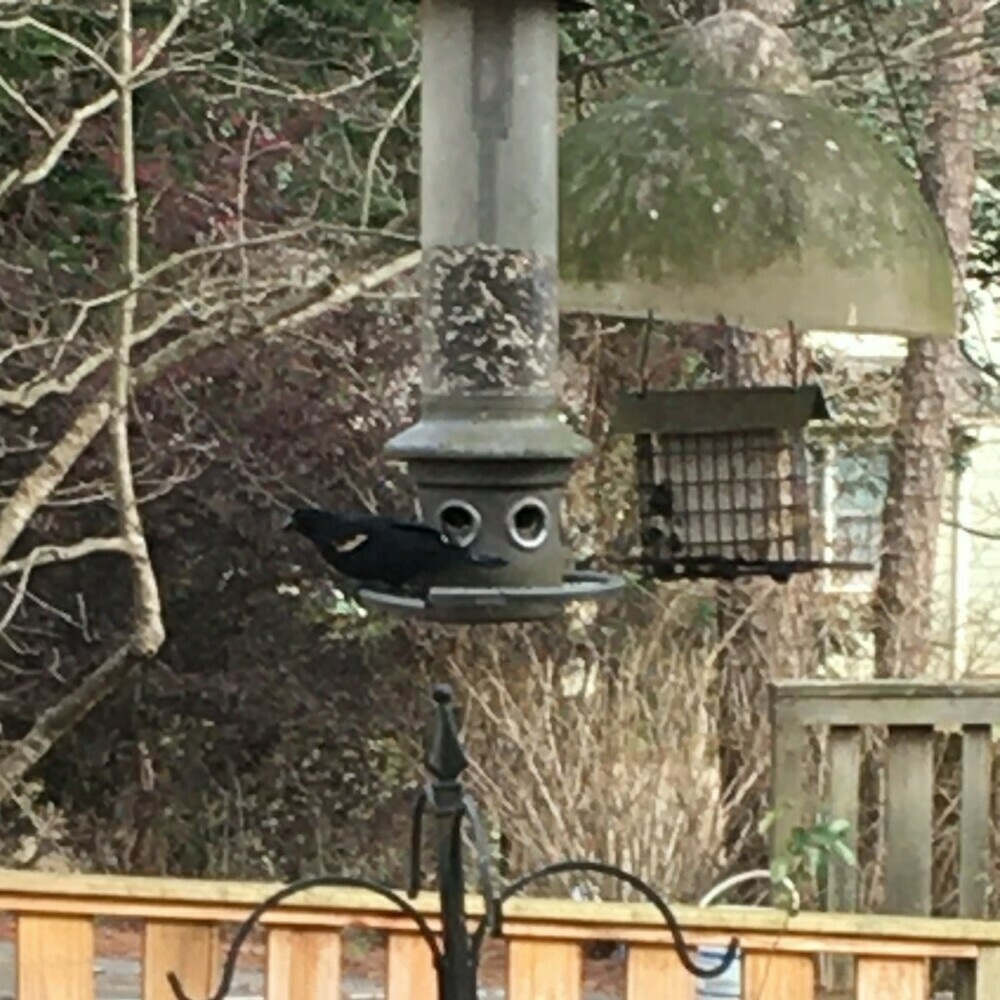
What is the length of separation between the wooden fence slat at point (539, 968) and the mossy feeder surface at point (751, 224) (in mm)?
1076

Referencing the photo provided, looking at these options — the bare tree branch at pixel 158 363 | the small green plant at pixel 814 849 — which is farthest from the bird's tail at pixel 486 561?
the bare tree branch at pixel 158 363

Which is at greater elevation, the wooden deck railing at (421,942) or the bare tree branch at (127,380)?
the bare tree branch at (127,380)

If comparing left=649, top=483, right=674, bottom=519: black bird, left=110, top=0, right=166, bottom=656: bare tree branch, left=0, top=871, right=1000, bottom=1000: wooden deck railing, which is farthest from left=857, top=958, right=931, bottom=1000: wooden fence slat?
left=110, top=0, right=166, bottom=656: bare tree branch

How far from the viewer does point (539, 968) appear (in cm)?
242

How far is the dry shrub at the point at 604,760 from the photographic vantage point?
206 inches

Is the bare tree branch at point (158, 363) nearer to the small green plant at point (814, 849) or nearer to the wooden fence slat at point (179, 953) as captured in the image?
the small green plant at point (814, 849)

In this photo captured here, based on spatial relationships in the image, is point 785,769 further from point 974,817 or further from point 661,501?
point 661,501

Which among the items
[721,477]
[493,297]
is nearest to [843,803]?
[721,477]

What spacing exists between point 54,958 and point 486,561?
72cm

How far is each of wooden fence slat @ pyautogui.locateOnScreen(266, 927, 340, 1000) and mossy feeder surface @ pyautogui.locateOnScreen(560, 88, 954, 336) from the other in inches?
44.9

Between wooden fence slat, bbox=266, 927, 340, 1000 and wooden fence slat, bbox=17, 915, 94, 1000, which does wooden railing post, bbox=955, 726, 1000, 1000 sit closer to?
wooden fence slat, bbox=266, 927, 340, 1000

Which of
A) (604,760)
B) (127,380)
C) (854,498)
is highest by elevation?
(127,380)

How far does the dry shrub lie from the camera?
524 cm

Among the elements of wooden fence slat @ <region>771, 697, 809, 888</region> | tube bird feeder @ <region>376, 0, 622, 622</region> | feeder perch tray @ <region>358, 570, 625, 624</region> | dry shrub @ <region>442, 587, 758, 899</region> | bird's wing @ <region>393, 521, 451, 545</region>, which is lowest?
dry shrub @ <region>442, 587, 758, 899</region>
